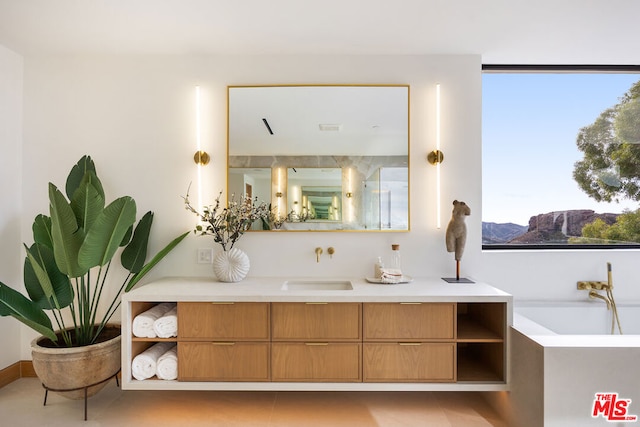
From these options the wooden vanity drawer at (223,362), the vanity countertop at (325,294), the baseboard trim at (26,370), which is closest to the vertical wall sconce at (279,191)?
the vanity countertop at (325,294)

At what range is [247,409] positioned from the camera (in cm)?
226

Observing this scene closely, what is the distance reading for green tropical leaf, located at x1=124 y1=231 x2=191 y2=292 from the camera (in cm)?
235

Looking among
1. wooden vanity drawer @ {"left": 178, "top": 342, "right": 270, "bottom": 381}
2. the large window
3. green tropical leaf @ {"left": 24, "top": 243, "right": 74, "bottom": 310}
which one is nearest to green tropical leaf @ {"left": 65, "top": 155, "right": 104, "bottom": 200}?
green tropical leaf @ {"left": 24, "top": 243, "right": 74, "bottom": 310}

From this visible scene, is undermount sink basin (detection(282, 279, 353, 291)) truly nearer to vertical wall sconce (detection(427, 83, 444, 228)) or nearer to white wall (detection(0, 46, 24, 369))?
vertical wall sconce (detection(427, 83, 444, 228))

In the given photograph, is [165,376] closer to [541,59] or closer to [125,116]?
[125,116]

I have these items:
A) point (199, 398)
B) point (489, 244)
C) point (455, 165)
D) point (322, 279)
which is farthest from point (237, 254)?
point (489, 244)

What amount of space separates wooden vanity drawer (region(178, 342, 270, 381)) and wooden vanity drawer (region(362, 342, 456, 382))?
2.09ft

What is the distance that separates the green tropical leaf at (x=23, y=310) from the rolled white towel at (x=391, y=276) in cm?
205

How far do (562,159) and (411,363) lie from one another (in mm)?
2145

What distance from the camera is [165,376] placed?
2100 millimetres

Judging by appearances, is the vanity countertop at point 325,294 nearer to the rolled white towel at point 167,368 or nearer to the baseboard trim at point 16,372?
the rolled white towel at point 167,368

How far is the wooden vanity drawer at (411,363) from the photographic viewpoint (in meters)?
2.06

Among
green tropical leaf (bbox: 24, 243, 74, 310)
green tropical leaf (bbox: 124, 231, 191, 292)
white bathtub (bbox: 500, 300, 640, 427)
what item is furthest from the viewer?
green tropical leaf (bbox: 124, 231, 191, 292)

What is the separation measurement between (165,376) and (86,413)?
21.2 inches
